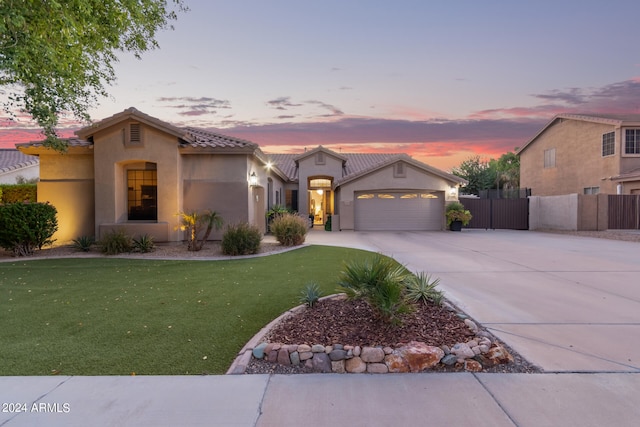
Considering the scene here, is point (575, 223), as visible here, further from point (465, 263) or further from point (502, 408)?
point (502, 408)

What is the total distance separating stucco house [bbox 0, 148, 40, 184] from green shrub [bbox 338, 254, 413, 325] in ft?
101

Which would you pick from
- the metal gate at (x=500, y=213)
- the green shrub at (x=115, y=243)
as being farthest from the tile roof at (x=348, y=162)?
the green shrub at (x=115, y=243)

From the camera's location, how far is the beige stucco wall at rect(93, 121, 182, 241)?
1307 centimetres

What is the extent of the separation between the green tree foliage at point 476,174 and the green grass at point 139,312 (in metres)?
39.1

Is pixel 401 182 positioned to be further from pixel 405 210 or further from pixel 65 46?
pixel 65 46

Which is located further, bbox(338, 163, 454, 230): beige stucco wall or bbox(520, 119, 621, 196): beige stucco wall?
bbox(520, 119, 621, 196): beige stucco wall

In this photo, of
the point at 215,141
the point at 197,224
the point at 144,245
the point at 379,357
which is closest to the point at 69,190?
the point at 144,245

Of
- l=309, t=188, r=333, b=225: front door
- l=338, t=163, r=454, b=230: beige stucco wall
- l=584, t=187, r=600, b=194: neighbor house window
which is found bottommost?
l=309, t=188, r=333, b=225: front door

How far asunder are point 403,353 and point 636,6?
60.5 feet

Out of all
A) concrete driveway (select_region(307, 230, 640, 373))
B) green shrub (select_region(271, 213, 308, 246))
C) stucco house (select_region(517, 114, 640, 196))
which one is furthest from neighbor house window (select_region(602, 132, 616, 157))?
green shrub (select_region(271, 213, 308, 246))

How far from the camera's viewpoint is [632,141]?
20453 mm

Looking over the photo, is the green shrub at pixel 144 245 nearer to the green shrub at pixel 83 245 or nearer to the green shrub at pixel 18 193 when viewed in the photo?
the green shrub at pixel 83 245

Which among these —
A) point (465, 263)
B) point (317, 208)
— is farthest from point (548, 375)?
point (317, 208)

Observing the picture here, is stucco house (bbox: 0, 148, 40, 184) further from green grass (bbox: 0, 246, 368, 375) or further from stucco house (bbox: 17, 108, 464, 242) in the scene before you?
green grass (bbox: 0, 246, 368, 375)
